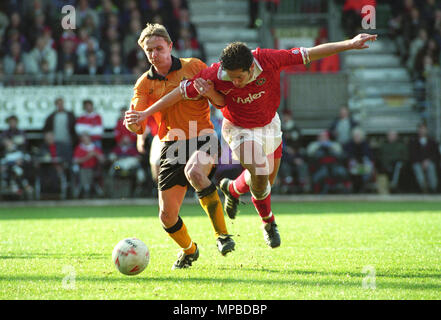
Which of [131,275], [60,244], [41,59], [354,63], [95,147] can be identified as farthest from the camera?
[354,63]

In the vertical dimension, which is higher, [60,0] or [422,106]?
[60,0]

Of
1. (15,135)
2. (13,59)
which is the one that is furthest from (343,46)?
(13,59)

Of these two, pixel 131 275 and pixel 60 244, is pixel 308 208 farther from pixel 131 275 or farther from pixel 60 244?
pixel 131 275

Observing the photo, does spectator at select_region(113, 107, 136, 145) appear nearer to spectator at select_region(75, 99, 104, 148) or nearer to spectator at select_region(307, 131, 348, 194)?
spectator at select_region(75, 99, 104, 148)

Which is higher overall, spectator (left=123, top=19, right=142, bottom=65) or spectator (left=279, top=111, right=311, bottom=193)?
spectator (left=123, top=19, right=142, bottom=65)

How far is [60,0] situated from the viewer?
2036 centimetres

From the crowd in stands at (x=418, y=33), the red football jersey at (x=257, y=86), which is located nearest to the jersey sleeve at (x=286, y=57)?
the red football jersey at (x=257, y=86)

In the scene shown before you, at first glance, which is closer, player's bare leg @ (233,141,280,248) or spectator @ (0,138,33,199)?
player's bare leg @ (233,141,280,248)

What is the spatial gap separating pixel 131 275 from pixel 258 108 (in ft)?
7.08

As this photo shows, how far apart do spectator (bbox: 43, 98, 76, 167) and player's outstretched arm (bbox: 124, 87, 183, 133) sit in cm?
1023

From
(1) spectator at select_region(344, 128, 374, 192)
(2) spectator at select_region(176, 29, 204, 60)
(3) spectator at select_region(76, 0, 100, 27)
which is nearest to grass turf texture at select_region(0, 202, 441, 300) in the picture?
(1) spectator at select_region(344, 128, 374, 192)

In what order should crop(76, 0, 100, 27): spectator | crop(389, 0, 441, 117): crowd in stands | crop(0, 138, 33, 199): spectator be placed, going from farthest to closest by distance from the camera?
crop(389, 0, 441, 117): crowd in stands < crop(76, 0, 100, 27): spectator < crop(0, 138, 33, 199): spectator

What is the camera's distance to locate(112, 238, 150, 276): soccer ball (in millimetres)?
6000

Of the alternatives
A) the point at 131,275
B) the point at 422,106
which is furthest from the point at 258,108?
the point at 422,106
